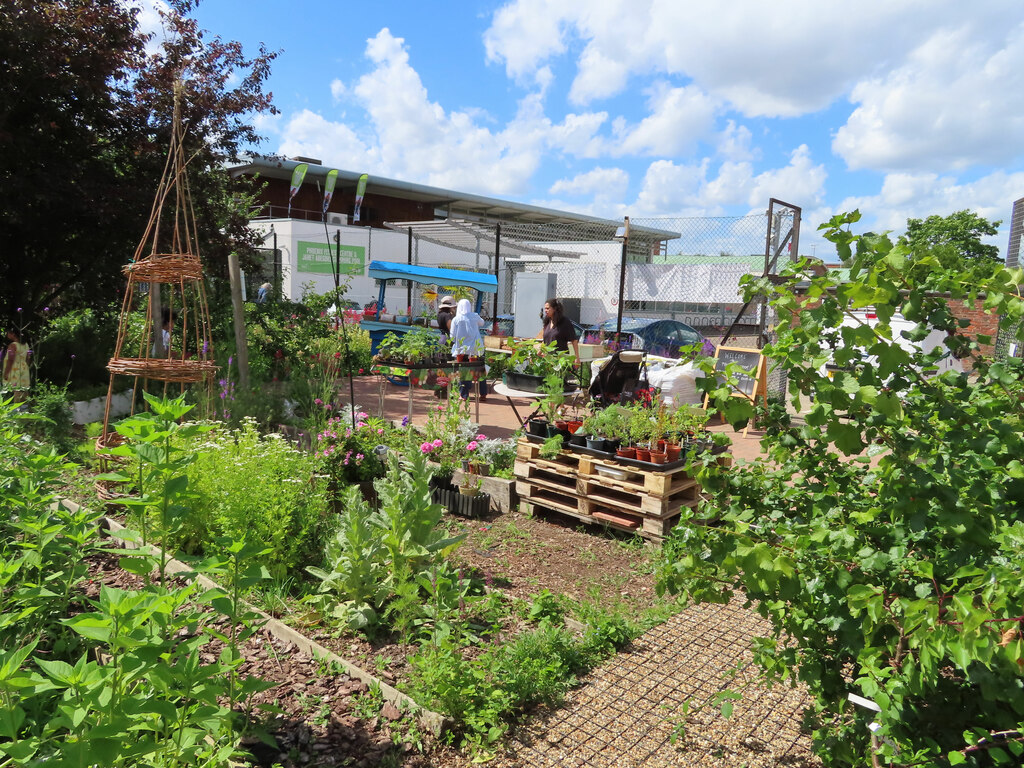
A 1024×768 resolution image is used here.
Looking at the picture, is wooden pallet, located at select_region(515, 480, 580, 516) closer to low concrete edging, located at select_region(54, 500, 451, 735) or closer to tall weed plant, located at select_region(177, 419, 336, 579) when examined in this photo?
tall weed plant, located at select_region(177, 419, 336, 579)

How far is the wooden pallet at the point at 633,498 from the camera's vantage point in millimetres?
4652

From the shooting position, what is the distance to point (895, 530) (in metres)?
1.66

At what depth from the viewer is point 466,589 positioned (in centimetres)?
366

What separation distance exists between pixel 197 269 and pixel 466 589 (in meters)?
3.38

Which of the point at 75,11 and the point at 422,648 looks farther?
the point at 75,11

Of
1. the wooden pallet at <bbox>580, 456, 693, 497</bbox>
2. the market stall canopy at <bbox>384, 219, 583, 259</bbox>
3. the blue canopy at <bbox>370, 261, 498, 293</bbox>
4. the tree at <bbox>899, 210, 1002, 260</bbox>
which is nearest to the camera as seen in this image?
the wooden pallet at <bbox>580, 456, 693, 497</bbox>

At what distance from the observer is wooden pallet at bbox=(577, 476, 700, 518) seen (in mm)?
4652

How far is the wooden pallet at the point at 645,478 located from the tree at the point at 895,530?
2597 millimetres

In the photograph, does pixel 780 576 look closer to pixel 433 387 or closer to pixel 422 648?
pixel 422 648

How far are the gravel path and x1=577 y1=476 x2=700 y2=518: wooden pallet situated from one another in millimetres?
1365

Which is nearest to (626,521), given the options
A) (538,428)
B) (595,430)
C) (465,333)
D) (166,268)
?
(595,430)

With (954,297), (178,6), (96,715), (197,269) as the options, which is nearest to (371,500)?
(197,269)

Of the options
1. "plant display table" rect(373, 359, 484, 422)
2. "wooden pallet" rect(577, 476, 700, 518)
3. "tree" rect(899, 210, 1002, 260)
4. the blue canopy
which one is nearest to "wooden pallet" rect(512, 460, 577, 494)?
"wooden pallet" rect(577, 476, 700, 518)

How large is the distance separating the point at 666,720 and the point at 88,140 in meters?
8.80
